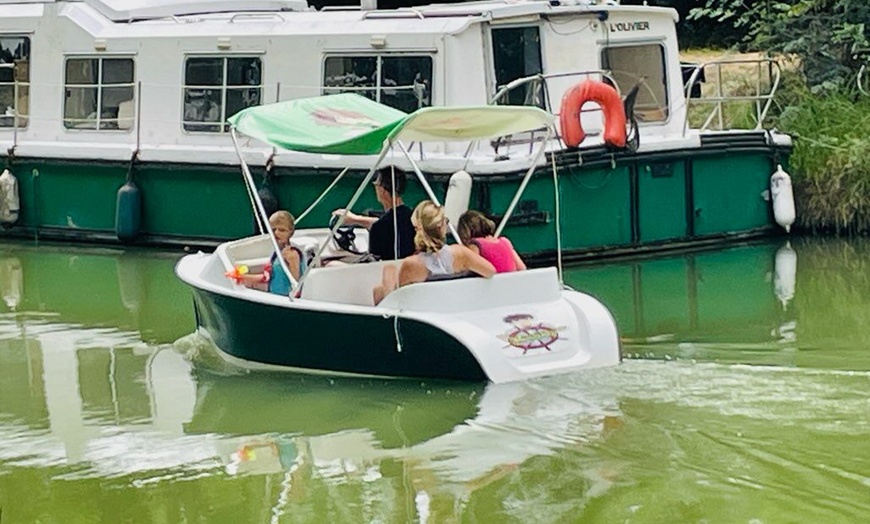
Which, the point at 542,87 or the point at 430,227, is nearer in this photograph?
the point at 430,227

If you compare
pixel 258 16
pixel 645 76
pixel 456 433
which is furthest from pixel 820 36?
pixel 456 433

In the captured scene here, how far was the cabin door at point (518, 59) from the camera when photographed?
1491 cm

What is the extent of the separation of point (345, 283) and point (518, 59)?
5.46 metres

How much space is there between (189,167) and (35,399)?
19.8 feet

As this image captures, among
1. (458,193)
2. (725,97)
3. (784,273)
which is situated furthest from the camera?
(725,97)

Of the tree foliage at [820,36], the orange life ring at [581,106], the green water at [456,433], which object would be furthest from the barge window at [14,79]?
the tree foliage at [820,36]

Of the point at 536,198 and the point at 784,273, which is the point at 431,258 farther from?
the point at 784,273

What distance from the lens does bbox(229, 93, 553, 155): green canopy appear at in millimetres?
9617

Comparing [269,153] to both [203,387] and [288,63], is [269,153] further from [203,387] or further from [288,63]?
[203,387]

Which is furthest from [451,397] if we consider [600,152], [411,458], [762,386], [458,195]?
[600,152]

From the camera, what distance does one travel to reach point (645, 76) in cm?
1599

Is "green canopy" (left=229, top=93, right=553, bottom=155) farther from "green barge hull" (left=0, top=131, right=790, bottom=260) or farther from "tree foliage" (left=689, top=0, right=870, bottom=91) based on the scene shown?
"tree foliage" (left=689, top=0, right=870, bottom=91)

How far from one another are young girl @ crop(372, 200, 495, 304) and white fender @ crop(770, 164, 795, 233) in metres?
6.58

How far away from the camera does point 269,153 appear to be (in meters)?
15.3
